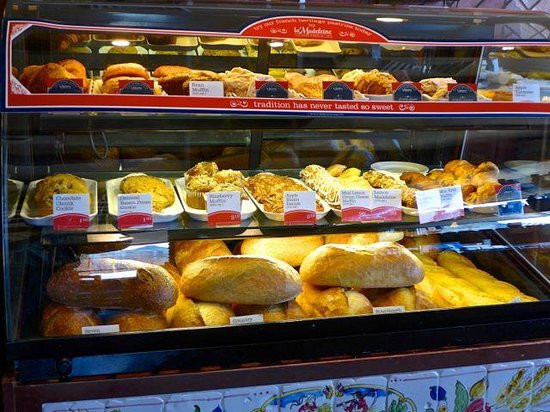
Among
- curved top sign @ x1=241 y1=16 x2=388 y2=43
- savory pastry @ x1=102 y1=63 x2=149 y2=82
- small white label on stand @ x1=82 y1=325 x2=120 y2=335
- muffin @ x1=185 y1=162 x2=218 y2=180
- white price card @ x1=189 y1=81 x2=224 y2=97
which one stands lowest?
small white label on stand @ x1=82 y1=325 x2=120 y2=335

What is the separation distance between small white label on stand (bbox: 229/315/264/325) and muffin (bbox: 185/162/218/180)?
58 cm

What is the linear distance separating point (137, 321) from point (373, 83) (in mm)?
1201

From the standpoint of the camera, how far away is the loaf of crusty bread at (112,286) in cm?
216

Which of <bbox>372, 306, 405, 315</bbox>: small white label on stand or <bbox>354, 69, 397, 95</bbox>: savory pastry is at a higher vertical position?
<bbox>354, 69, 397, 95</bbox>: savory pastry

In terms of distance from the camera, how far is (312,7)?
7.67 feet

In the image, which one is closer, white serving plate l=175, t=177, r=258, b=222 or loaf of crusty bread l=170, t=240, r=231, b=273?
white serving plate l=175, t=177, r=258, b=222

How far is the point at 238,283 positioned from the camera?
2268mm

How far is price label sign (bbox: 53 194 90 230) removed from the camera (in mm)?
2107

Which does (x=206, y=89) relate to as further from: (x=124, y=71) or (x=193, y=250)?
(x=193, y=250)

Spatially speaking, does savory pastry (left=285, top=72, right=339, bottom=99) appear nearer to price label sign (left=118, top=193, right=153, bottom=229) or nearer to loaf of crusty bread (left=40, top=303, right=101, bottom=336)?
price label sign (left=118, top=193, right=153, bottom=229)

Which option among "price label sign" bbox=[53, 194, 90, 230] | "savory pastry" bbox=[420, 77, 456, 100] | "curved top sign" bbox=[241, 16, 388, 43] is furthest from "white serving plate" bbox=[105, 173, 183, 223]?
"savory pastry" bbox=[420, 77, 456, 100]

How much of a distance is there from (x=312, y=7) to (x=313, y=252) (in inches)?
35.6

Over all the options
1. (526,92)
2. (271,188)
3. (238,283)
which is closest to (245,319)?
(238,283)

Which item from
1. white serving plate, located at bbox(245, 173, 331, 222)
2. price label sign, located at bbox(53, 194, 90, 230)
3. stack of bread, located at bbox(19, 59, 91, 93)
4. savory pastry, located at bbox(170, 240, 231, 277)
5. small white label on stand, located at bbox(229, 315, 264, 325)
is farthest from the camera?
savory pastry, located at bbox(170, 240, 231, 277)
